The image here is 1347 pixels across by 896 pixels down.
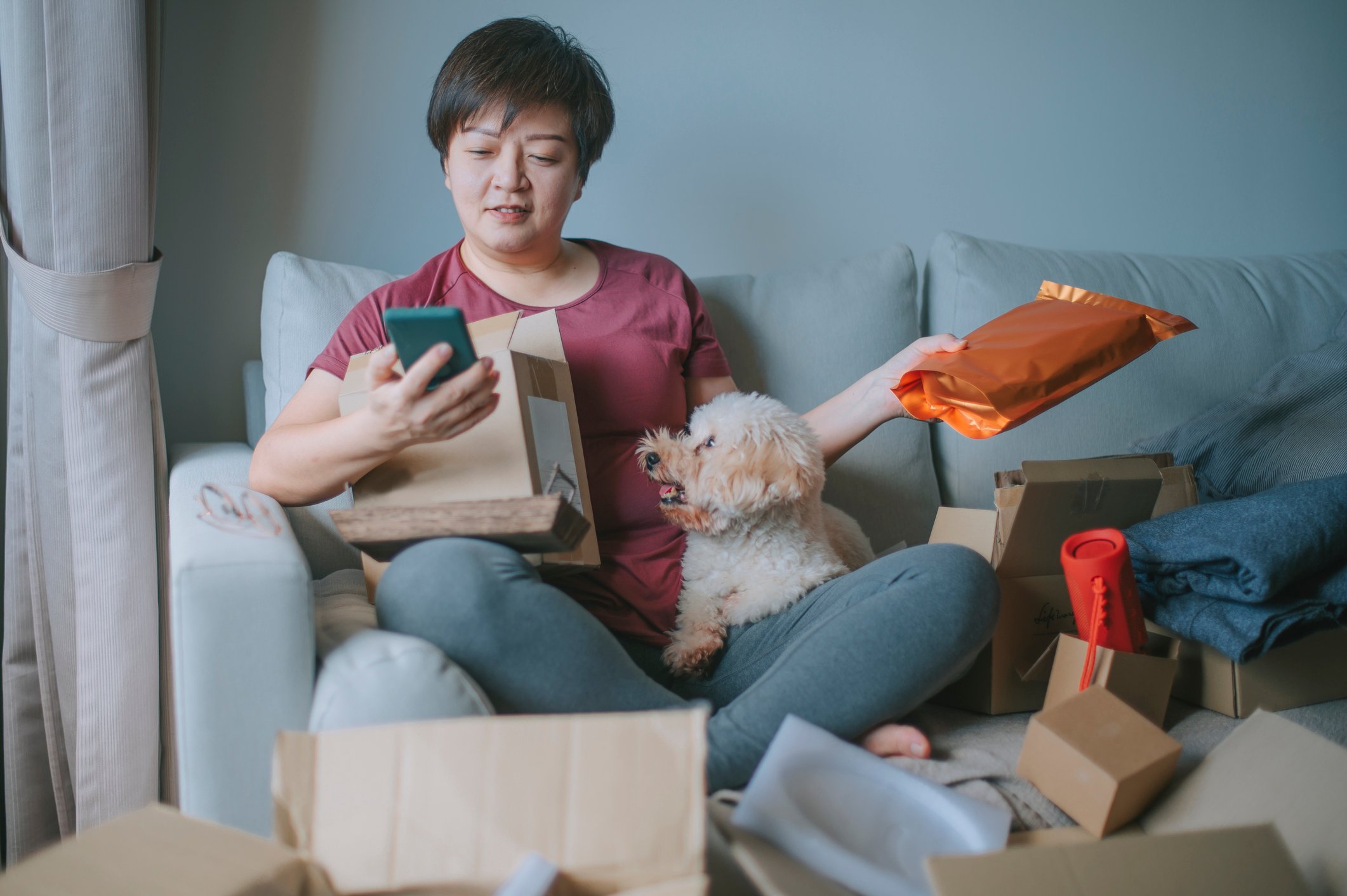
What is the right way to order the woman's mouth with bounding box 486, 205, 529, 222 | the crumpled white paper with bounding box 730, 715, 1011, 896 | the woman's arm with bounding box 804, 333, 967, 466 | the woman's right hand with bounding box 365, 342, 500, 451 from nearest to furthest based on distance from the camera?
the crumpled white paper with bounding box 730, 715, 1011, 896, the woman's right hand with bounding box 365, 342, 500, 451, the woman's mouth with bounding box 486, 205, 529, 222, the woman's arm with bounding box 804, 333, 967, 466

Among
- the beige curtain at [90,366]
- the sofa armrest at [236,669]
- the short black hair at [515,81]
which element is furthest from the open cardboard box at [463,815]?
the short black hair at [515,81]

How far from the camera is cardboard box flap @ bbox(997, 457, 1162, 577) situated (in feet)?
3.98

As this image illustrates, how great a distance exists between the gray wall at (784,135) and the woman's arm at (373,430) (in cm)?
66

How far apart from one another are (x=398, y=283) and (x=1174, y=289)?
5.07 feet

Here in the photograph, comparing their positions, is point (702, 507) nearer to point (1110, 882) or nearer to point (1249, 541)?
point (1110, 882)

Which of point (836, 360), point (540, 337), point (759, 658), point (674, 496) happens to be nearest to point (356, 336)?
point (540, 337)

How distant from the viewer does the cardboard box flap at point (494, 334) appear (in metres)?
1.04

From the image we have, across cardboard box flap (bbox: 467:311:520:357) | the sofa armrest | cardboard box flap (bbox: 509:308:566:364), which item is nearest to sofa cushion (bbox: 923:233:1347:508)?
cardboard box flap (bbox: 509:308:566:364)

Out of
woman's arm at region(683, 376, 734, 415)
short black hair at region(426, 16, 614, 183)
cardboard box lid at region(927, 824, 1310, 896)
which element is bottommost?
cardboard box lid at region(927, 824, 1310, 896)

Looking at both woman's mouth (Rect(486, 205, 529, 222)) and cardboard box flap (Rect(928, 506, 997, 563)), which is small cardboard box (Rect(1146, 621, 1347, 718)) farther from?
woman's mouth (Rect(486, 205, 529, 222))

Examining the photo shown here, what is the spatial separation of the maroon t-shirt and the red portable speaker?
534mm

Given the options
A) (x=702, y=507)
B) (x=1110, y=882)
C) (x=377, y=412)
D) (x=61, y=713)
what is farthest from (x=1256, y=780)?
(x=61, y=713)

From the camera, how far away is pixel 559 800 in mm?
701

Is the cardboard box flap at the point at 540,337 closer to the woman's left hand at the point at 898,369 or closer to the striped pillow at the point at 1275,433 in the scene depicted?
the woman's left hand at the point at 898,369
